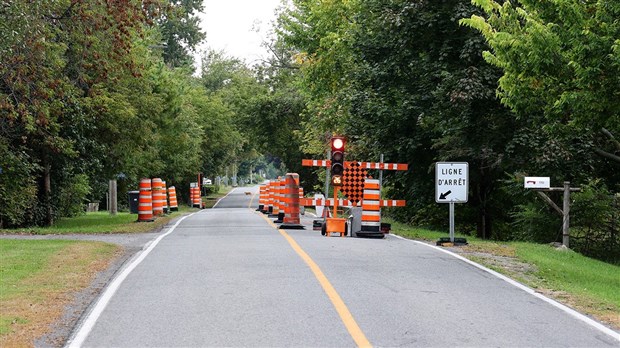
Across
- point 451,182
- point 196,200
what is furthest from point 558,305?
point 196,200

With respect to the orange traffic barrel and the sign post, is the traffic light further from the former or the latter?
the orange traffic barrel

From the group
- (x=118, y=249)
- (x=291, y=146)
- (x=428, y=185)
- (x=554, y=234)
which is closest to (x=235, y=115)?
(x=291, y=146)

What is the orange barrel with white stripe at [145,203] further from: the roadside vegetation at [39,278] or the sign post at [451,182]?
the sign post at [451,182]

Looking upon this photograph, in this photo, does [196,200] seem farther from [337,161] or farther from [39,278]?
[39,278]

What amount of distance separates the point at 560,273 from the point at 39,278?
843 cm

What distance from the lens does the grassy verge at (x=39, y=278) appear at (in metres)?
8.60

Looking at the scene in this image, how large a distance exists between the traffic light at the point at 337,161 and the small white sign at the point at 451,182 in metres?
2.12

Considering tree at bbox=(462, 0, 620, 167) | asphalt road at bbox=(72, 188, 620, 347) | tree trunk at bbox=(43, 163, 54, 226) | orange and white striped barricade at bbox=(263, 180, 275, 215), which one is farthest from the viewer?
orange and white striped barricade at bbox=(263, 180, 275, 215)

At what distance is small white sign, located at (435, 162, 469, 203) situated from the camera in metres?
17.8

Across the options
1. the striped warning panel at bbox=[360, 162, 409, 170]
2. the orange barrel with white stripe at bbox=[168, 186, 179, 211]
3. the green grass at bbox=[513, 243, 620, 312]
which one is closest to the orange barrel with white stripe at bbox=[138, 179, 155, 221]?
the striped warning panel at bbox=[360, 162, 409, 170]

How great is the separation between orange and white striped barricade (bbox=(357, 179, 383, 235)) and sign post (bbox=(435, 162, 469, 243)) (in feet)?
5.77

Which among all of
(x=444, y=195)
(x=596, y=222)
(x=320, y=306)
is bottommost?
(x=320, y=306)

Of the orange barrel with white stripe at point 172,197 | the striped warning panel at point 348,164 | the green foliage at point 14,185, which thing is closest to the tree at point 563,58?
the striped warning panel at point 348,164

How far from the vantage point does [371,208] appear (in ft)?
62.9
